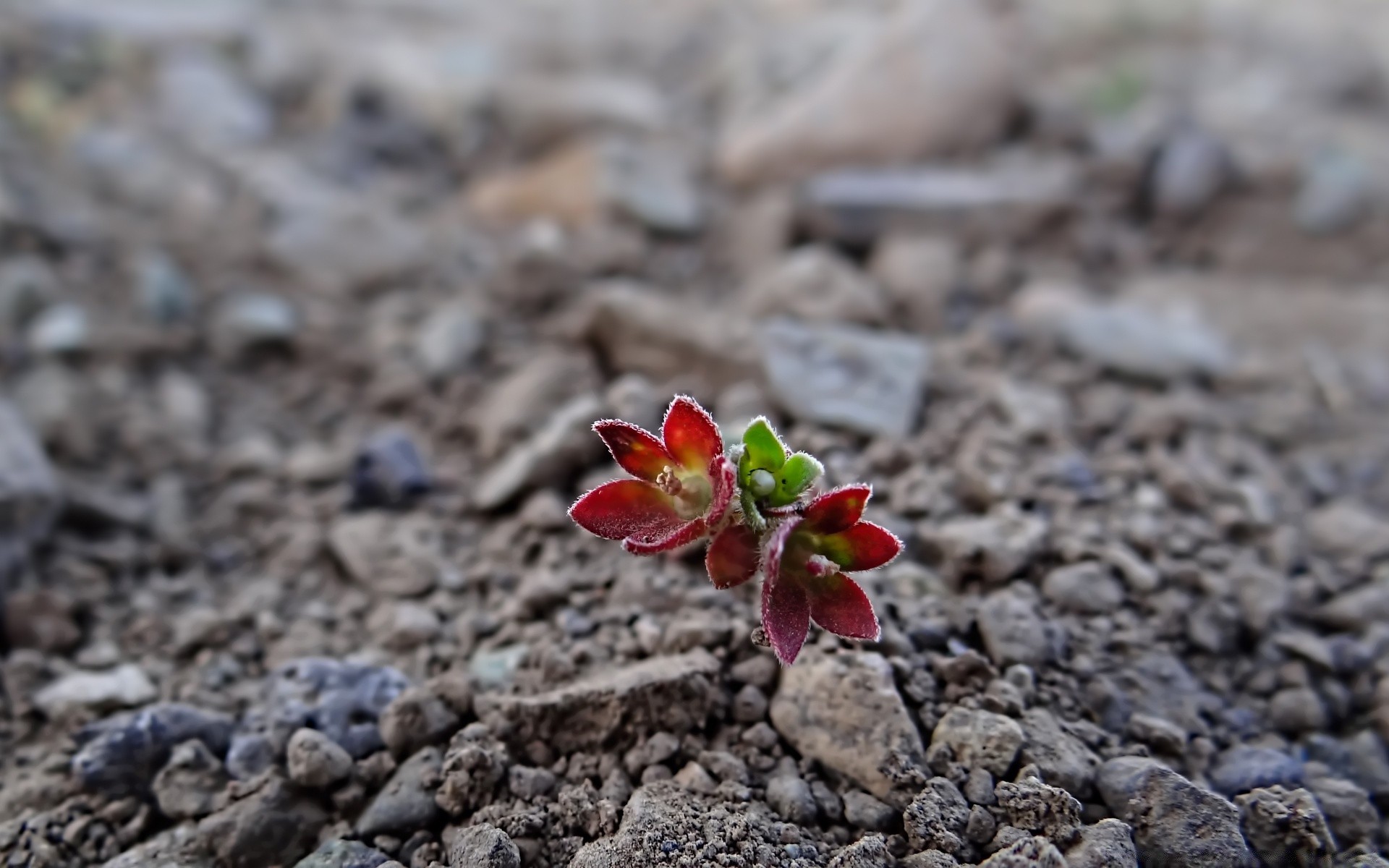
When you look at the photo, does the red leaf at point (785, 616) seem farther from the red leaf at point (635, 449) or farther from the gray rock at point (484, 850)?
the gray rock at point (484, 850)

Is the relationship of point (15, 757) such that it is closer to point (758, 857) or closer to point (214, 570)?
point (214, 570)

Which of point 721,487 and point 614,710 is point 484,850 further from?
point 721,487

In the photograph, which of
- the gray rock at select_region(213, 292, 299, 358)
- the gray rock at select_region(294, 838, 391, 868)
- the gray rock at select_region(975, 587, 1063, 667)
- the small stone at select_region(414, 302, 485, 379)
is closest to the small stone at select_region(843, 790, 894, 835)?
the gray rock at select_region(975, 587, 1063, 667)

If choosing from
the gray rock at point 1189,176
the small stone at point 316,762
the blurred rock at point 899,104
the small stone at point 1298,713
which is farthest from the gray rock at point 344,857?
the gray rock at point 1189,176

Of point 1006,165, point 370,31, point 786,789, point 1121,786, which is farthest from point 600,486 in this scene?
point 370,31

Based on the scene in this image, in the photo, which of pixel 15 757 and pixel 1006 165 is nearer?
pixel 15 757

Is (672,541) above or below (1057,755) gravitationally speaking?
above

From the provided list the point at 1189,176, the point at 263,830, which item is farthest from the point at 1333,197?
the point at 263,830
